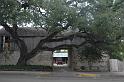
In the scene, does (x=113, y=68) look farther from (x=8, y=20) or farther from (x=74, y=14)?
(x=8, y=20)

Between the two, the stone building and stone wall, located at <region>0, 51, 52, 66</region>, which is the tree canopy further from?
stone wall, located at <region>0, 51, 52, 66</region>

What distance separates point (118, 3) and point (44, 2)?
6.81 metres

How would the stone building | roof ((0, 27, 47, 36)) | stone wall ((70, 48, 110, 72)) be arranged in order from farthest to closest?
1. roof ((0, 27, 47, 36))
2. the stone building
3. stone wall ((70, 48, 110, 72))

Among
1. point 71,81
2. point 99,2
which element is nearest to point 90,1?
point 99,2

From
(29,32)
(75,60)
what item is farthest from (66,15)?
(29,32)

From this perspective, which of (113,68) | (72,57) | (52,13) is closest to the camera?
(52,13)

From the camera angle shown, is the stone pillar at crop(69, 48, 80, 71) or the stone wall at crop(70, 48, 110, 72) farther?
the stone pillar at crop(69, 48, 80, 71)

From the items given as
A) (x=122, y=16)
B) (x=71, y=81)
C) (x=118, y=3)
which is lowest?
(x=71, y=81)

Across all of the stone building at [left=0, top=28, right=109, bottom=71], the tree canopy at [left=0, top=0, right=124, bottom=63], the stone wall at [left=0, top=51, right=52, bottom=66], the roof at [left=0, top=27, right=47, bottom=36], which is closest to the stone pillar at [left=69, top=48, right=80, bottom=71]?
the stone building at [left=0, top=28, right=109, bottom=71]

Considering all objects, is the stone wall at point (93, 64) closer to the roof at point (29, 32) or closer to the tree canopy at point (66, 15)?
the roof at point (29, 32)

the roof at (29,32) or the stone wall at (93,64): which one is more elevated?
the roof at (29,32)

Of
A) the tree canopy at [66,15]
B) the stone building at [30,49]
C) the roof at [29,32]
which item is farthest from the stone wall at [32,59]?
the tree canopy at [66,15]

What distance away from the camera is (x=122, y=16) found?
21.2 m

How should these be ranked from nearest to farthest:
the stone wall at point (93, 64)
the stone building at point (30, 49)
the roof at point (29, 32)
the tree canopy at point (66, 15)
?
the tree canopy at point (66, 15)
the stone wall at point (93, 64)
the stone building at point (30, 49)
the roof at point (29, 32)
